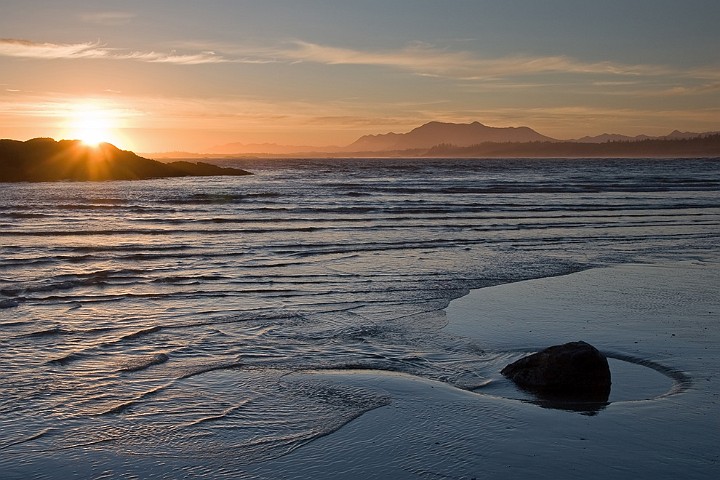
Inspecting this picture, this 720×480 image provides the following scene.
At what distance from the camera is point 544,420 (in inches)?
251

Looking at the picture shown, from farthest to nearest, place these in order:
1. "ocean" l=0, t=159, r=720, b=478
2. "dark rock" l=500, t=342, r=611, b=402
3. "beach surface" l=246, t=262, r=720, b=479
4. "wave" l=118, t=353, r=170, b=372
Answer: "wave" l=118, t=353, r=170, b=372, "dark rock" l=500, t=342, r=611, b=402, "ocean" l=0, t=159, r=720, b=478, "beach surface" l=246, t=262, r=720, b=479

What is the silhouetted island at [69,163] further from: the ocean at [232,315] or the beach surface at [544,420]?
the beach surface at [544,420]

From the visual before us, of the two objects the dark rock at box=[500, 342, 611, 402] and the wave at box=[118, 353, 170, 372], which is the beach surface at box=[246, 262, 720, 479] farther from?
the wave at box=[118, 353, 170, 372]

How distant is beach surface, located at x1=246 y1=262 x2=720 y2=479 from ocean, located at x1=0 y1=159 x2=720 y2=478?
28cm

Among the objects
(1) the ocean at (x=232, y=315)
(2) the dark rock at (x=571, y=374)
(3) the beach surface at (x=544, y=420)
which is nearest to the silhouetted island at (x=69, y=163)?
(1) the ocean at (x=232, y=315)

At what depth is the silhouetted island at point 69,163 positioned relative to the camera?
178 ft

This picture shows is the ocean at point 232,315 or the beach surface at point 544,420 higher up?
the ocean at point 232,315

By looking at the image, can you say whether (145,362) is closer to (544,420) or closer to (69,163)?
(544,420)

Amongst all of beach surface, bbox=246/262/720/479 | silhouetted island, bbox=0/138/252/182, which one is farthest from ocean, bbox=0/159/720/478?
silhouetted island, bbox=0/138/252/182

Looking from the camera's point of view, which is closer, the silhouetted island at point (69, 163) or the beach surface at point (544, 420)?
the beach surface at point (544, 420)

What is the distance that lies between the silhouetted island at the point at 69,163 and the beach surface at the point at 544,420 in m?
51.4

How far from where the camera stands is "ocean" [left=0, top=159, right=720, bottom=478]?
237 inches

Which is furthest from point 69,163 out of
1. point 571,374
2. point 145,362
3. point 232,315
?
point 571,374

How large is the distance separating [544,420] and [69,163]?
2276 inches
